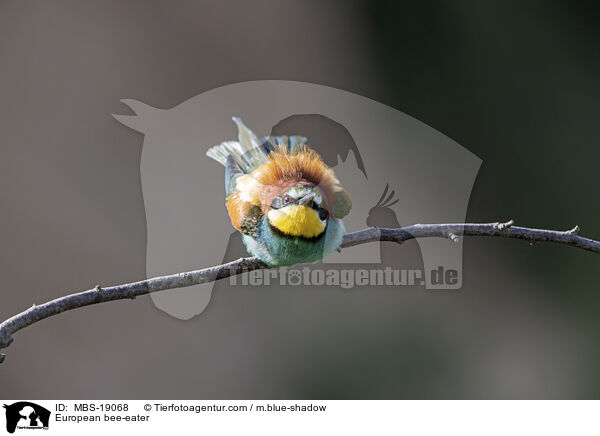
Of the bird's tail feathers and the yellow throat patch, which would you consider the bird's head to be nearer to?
the yellow throat patch

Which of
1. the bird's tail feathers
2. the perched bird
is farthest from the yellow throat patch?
the bird's tail feathers

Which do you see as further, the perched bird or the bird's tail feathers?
the bird's tail feathers
